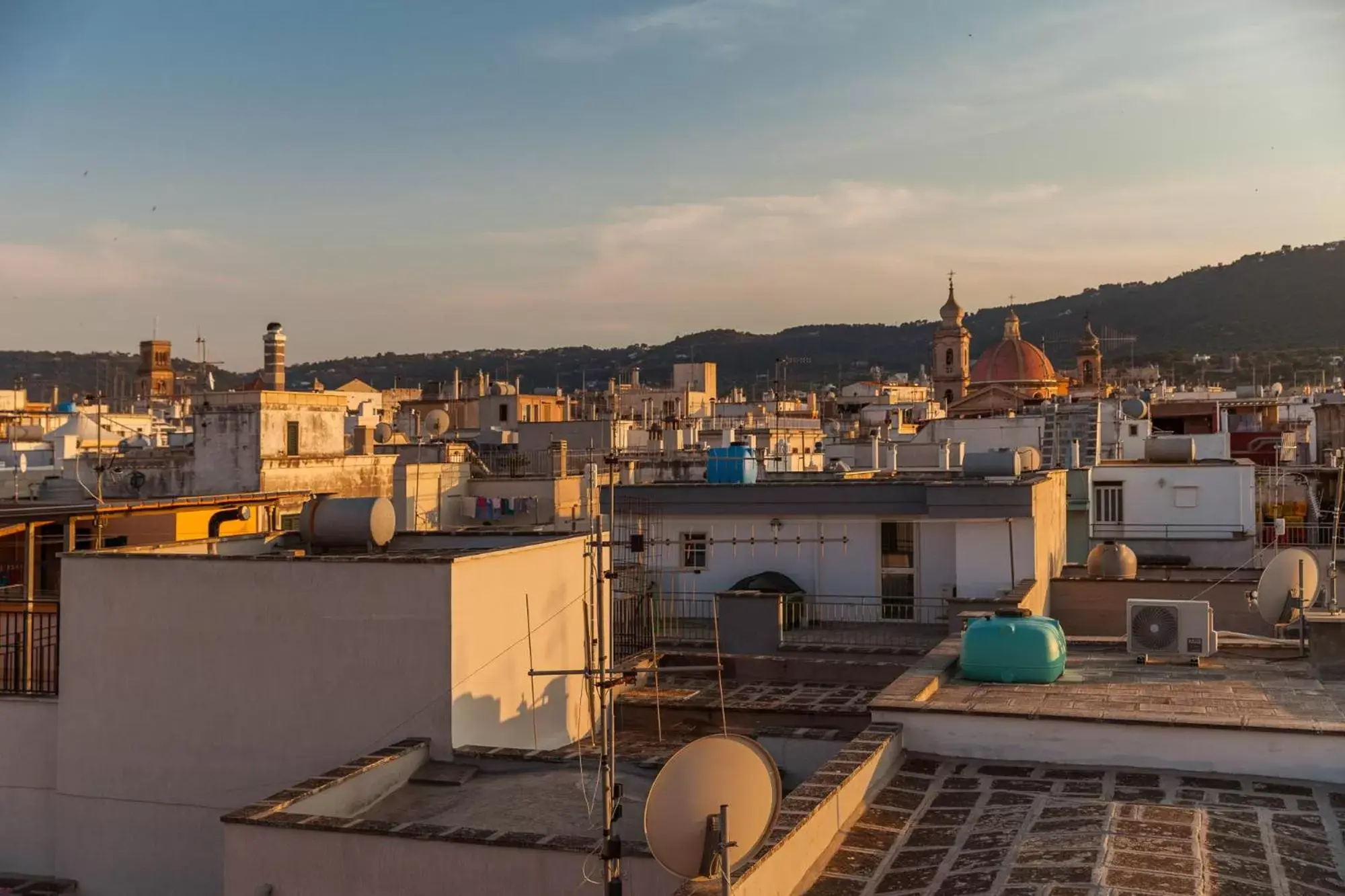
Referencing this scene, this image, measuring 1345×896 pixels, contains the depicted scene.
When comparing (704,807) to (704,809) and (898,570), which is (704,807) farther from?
(898,570)

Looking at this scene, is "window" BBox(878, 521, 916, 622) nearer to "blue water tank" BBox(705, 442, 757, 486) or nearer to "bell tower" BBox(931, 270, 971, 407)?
"blue water tank" BBox(705, 442, 757, 486)

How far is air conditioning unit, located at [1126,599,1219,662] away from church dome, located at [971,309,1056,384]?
6929cm

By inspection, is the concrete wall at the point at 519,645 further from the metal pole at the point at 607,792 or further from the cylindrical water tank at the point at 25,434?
the cylindrical water tank at the point at 25,434

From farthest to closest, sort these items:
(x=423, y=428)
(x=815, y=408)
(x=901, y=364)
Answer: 1. (x=901, y=364)
2. (x=815, y=408)
3. (x=423, y=428)

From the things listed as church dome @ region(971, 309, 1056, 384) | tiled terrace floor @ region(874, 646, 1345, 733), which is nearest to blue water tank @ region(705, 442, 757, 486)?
tiled terrace floor @ region(874, 646, 1345, 733)

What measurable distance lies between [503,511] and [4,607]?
1542cm

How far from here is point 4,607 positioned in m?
13.4

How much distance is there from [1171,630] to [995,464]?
298 inches

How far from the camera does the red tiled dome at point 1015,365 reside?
261ft

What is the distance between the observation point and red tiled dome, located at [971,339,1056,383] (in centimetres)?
7950

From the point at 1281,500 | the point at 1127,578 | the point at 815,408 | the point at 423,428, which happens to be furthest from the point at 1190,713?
the point at 815,408

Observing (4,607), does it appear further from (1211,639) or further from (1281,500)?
(1281,500)

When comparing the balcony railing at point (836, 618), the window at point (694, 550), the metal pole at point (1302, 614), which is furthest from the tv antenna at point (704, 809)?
the window at point (694, 550)

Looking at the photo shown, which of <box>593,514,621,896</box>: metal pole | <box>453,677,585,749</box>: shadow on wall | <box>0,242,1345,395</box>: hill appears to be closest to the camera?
<box>593,514,621,896</box>: metal pole
